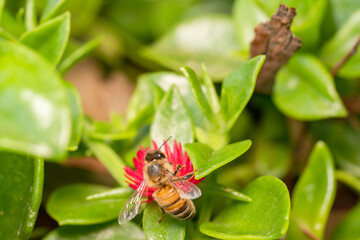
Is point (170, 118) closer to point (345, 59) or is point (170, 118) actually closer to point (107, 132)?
point (107, 132)

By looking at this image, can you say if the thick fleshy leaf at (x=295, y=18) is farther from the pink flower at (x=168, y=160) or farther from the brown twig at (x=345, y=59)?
the pink flower at (x=168, y=160)

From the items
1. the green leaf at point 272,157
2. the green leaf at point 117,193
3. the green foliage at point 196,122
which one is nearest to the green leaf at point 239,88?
the green foliage at point 196,122

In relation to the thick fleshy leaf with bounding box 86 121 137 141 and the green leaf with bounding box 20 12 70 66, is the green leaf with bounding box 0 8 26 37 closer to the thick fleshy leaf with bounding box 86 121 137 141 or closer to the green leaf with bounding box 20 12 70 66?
the green leaf with bounding box 20 12 70 66

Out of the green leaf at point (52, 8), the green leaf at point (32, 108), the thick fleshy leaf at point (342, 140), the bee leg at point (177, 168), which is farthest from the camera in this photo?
the thick fleshy leaf at point (342, 140)

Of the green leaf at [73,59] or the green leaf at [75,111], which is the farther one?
the green leaf at [73,59]

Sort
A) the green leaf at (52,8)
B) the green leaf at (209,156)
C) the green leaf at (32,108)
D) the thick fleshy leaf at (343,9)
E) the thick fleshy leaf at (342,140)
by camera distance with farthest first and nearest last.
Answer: the thick fleshy leaf at (342,140), the thick fleshy leaf at (343,9), the green leaf at (52,8), the green leaf at (209,156), the green leaf at (32,108)

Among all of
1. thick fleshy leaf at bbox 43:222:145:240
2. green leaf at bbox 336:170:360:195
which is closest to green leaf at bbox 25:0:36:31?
thick fleshy leaf at bbox 43:222:145:240
